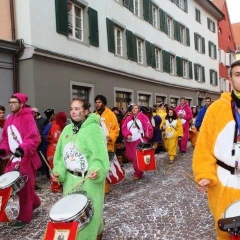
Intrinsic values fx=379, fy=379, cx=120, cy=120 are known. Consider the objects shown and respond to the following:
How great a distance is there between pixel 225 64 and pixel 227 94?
33993 millimetres

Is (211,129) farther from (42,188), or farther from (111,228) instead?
(42,188)

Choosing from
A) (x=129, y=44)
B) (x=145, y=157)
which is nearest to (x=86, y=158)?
(x=145, y=157)

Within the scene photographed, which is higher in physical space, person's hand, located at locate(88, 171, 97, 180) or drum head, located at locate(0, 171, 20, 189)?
person's hand, located at locate(88, 171, 97, 180)

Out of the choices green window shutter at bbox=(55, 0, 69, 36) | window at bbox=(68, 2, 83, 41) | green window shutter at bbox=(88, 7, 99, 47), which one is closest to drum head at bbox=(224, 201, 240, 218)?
green window shutter at bbox=(55, 0, 69, 36)

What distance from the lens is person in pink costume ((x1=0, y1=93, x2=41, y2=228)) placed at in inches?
194

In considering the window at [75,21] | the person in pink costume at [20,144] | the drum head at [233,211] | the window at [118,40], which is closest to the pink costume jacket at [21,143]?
the person in pink costume at [20,144]

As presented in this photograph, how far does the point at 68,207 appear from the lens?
3.06 m

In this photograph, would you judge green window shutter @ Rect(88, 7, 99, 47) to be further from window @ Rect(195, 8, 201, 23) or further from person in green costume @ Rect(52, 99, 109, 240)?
window @ Rect(195, 8, 201, 23)

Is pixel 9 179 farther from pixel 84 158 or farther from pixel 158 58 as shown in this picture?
pixel 158 58

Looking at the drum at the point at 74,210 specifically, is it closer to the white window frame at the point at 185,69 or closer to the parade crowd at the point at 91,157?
the parade crowd at the point at 91,157

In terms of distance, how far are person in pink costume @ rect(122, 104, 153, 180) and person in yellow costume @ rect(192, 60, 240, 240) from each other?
518 centimetres

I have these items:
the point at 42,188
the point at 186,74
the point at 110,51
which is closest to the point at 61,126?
the point at 42,188

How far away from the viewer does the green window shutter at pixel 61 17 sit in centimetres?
1212

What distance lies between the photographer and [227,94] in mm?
2814
